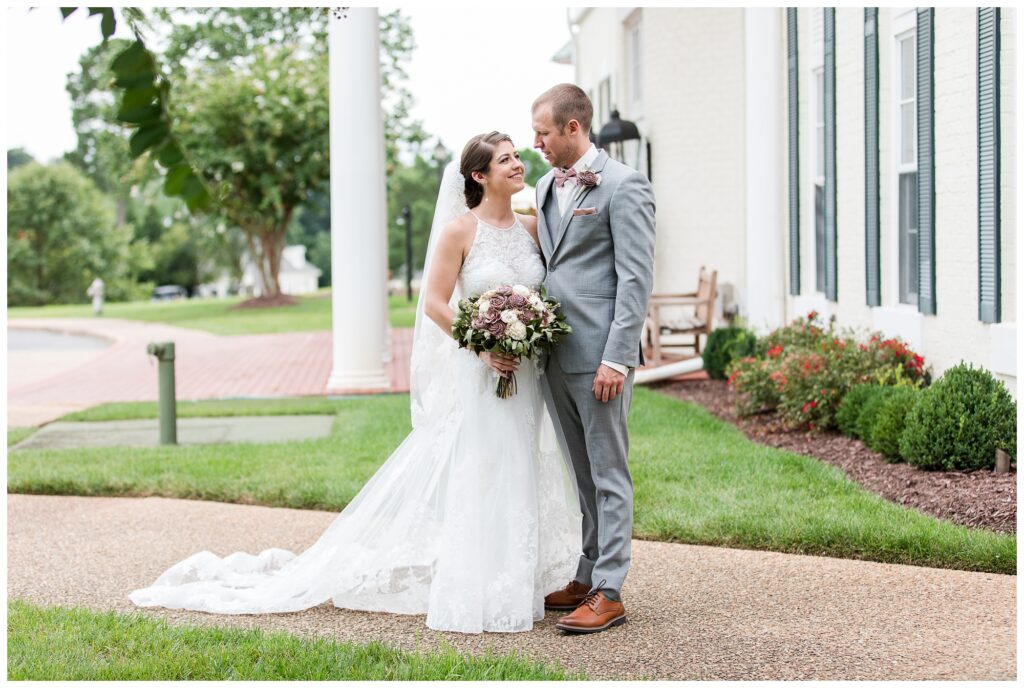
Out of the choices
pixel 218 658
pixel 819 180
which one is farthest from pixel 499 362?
pixel 819 180

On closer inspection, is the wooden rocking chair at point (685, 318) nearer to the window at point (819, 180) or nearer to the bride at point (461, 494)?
the window at point (819, 180)

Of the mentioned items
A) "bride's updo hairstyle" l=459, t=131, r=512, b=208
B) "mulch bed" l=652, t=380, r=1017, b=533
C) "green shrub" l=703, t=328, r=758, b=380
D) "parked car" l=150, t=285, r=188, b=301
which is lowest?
"mulch bed" l=652, t=380, r=1017, b=533

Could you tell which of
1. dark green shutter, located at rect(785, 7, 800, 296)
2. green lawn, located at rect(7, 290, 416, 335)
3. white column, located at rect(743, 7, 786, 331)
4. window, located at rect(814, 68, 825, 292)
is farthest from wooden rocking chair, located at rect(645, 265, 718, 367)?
green lawn, located at rect(7, 290, 416, 335)

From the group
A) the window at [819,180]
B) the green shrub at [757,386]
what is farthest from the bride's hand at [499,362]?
the window at [819,180]

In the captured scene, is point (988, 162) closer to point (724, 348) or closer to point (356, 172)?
point (724, 348)

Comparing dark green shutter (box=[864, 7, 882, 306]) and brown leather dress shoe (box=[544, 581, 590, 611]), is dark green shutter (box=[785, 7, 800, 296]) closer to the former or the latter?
dark green shutter (box=[864, 7, 882, 306])

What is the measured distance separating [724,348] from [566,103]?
809cm

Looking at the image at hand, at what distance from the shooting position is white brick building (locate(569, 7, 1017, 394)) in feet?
25.0

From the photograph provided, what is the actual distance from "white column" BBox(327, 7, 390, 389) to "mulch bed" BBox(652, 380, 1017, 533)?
489cm

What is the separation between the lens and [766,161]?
1244 cm

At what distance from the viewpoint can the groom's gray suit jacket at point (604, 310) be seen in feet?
15.2

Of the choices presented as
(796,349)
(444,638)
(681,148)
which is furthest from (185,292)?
(444,638)

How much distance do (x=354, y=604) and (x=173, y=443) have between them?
5.25 meters

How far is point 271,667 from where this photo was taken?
4.20 m
